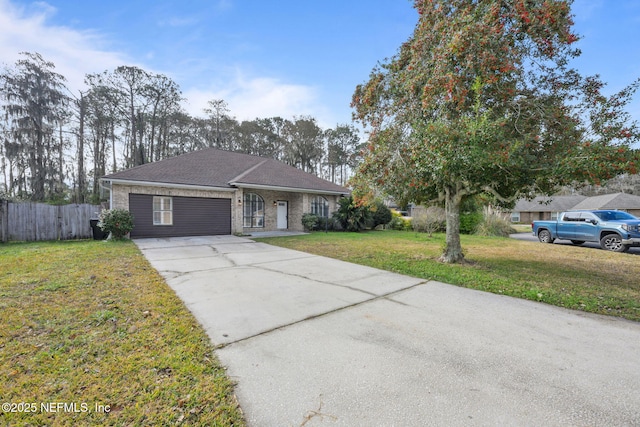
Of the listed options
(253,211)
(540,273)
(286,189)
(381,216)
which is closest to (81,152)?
(253,211)

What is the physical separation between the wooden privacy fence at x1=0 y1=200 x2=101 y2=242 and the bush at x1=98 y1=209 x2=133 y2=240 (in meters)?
1.71

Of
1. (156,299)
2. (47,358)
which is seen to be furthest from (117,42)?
(47,358)

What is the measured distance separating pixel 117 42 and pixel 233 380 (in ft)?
37.3

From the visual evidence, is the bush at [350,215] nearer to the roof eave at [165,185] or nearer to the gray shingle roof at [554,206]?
the roof eave at [165,185]

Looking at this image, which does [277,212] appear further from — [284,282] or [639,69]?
[639,69]

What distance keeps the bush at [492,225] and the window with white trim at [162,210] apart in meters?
17.0

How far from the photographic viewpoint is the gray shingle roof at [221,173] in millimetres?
12367

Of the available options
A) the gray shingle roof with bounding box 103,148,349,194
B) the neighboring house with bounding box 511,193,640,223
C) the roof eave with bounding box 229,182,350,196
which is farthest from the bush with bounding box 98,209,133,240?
the neighboring house with bounding box 511,193,640,223

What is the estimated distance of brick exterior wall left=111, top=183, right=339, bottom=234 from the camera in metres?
11.5

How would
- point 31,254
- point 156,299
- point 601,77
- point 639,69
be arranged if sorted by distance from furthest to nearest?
point 31,254
point 601,77
point 639,69
point 156,299

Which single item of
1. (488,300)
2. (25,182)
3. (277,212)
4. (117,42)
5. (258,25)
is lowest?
(488,300)

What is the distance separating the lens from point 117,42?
8961 millimetres

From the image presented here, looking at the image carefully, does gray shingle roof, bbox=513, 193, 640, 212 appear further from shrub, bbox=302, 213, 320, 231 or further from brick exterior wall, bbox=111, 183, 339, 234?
brick exterior wall, bbox=111, 183, 339, 234

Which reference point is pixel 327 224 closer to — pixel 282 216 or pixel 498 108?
pixel 282 216
